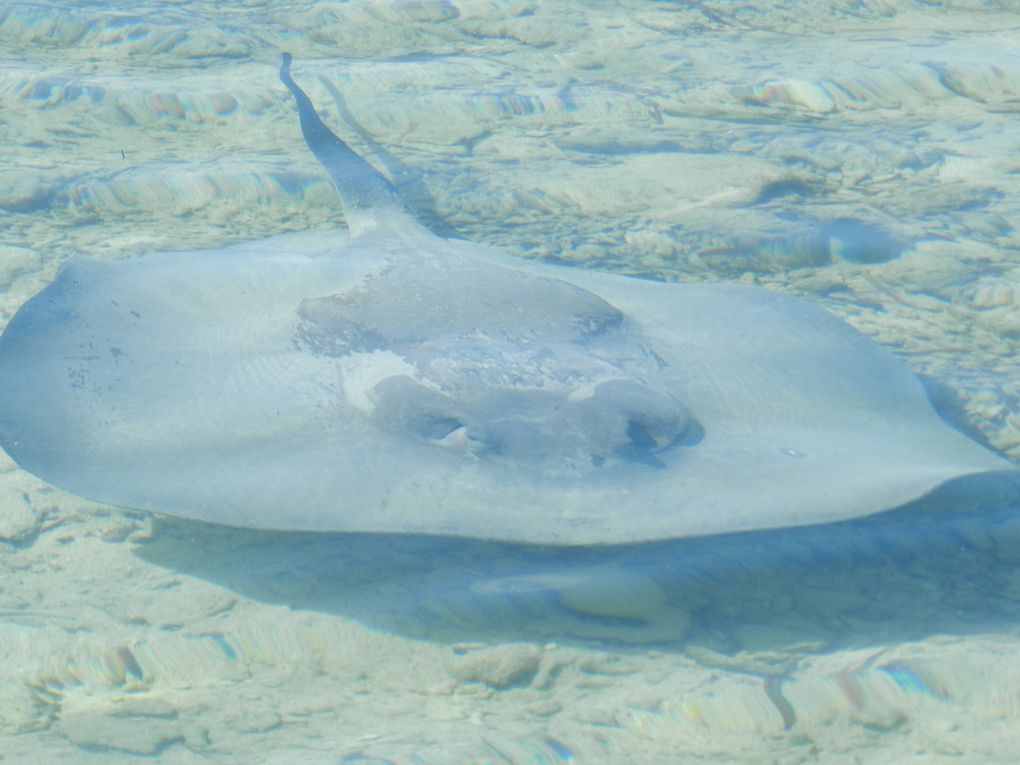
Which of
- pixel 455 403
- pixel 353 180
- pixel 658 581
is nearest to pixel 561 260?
pixel 353 180

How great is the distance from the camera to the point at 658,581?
203cm

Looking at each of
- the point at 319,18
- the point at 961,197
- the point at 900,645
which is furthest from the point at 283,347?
the point at 319,18

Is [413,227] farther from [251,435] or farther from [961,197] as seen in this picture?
[961,197]

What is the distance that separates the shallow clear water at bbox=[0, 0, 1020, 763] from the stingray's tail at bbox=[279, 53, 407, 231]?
6.3 inches

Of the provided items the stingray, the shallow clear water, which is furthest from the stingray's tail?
the stingray

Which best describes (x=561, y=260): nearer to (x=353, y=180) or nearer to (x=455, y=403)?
(x=353, y=180)

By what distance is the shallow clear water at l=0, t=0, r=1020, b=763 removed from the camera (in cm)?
175

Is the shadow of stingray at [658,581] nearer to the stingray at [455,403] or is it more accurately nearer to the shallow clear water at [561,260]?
the shallow clear water at [561,260]

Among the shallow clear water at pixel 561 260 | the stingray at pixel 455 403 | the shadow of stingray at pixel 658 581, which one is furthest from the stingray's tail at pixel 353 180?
the shadow of stingray at pixel 658 581

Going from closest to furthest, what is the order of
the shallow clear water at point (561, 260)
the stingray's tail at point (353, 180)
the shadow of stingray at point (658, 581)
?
1. the shallow clear water at point (561, 260)
2. the shadow of stingray at point (658, 581)
3. the stingray's tail at point (353, 180)

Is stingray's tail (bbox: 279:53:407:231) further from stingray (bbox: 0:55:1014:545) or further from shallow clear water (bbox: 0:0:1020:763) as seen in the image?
stingray (bbox: 0:55:1014:545)

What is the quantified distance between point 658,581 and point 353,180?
201cm

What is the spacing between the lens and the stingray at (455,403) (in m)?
1.79

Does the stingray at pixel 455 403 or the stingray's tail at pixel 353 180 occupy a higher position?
the stingray's tail at pixel 353 180
